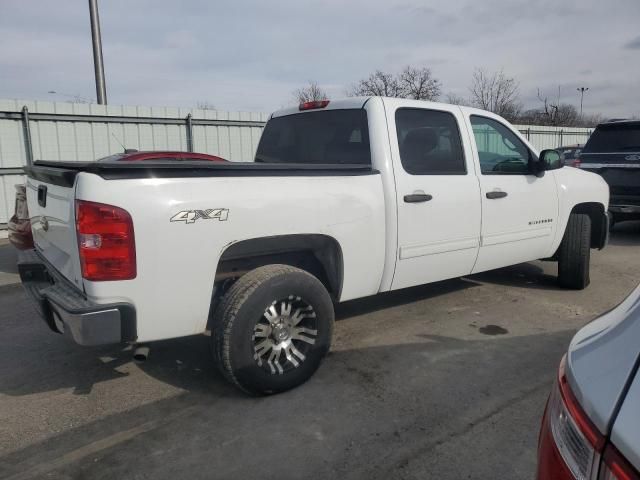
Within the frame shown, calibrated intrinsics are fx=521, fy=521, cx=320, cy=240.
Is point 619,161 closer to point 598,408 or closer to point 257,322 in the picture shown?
point 257,322

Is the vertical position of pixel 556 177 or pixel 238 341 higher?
pixel 556 177

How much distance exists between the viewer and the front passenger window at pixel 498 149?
4660mm

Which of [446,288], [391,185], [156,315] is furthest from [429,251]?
[156,315]

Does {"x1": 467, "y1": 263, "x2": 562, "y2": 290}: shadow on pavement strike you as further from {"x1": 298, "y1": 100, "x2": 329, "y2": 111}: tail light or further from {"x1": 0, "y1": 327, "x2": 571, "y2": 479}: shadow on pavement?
{"x1": 298, "y1": 100, "x2": 329, "y2": 111}: tail light

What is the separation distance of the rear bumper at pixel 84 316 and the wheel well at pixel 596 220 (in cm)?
481

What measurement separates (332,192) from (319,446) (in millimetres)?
1585

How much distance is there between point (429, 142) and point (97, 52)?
10484mm

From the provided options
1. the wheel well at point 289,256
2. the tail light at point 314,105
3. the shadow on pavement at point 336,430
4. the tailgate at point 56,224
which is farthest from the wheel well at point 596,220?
the tailgate at point 56,224

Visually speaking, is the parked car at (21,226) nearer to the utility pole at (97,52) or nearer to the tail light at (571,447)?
the tail light at (571,447)

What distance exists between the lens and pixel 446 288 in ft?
18.9

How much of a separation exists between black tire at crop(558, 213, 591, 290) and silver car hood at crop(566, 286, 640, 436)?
13.9 feet

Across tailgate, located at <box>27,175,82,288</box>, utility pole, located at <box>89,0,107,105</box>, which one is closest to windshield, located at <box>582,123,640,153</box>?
tailgate, located at <box>27,175,82,288</box>

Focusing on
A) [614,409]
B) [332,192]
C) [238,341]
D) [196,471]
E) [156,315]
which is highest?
[332,192]

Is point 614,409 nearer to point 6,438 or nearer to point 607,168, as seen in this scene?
point 6,438
